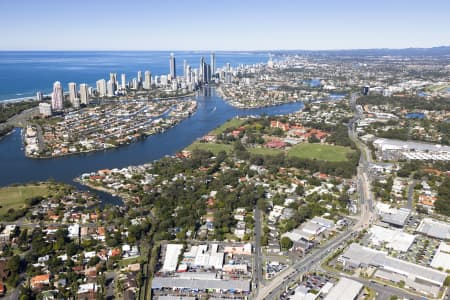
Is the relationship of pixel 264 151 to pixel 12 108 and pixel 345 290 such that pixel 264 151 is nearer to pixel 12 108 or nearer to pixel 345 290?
pixel 345 290

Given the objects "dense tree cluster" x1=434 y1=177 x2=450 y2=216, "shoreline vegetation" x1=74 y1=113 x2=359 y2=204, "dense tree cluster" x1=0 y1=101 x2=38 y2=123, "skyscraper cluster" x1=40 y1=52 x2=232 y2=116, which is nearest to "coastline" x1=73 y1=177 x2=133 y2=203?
"shoreline vegetation" x1=74 y1=113 x2=359 y2=204

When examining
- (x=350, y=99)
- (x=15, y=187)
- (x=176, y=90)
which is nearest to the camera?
(x=15, y=187)

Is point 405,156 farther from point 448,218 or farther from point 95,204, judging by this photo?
point 95,204

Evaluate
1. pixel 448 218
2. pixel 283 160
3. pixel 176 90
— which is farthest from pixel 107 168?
pixel 176 90

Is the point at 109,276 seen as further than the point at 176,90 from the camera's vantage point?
No

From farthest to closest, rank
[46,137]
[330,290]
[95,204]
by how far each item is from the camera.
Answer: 1. [46,137]
2. [95,204]
3. [330,290]

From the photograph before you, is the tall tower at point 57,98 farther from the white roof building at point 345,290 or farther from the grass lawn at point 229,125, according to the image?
the white roof building at point 345,290

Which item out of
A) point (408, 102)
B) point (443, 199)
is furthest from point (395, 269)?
point (408, 102)
